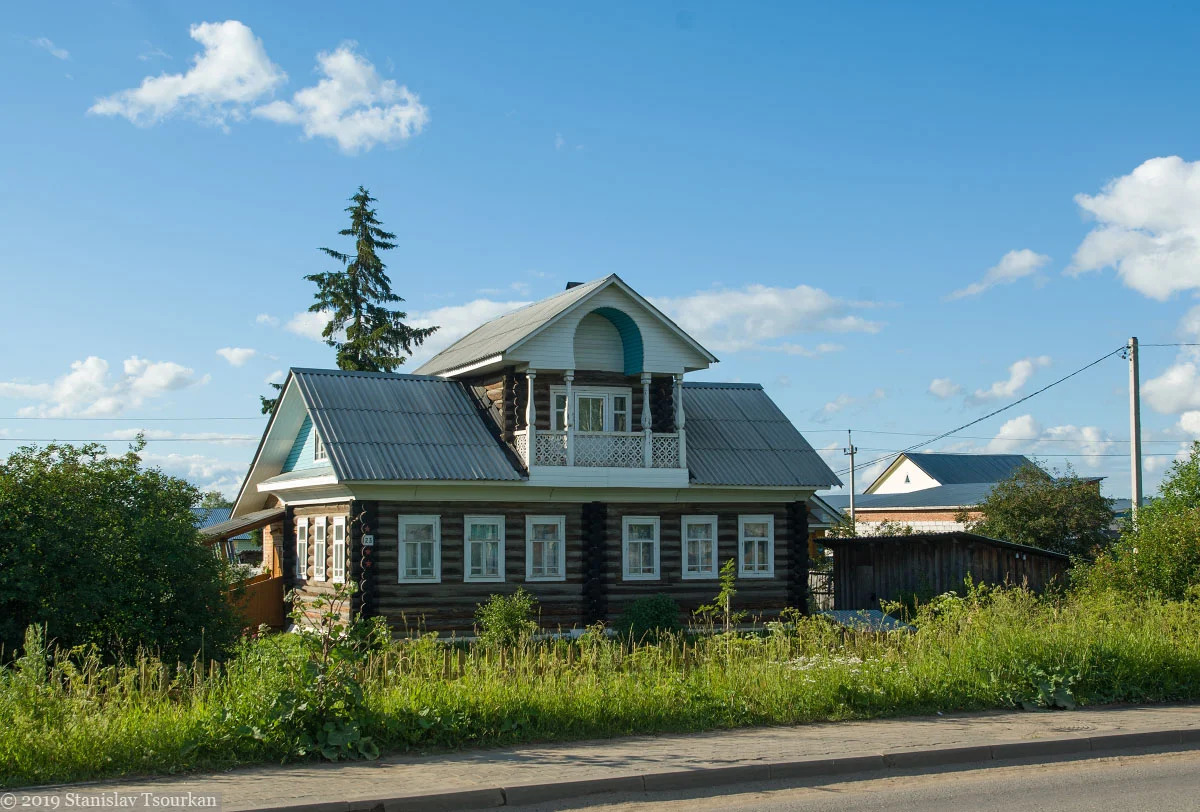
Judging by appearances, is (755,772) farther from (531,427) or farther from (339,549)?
(339,549)

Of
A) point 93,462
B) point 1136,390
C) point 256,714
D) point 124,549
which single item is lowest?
point 256,714

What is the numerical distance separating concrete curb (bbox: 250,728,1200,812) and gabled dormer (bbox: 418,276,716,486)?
14.7m

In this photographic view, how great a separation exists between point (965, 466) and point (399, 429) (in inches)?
2104

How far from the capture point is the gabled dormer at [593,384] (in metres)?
25.0

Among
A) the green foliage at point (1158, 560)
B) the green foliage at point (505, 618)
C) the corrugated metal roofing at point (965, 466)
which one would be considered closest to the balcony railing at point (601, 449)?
the green foliage at point (505, 618)

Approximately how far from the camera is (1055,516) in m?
34.3

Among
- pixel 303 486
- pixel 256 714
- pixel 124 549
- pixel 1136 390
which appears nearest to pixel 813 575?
pixel 1136 390

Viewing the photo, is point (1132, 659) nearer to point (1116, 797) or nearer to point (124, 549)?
point (1116, 797)

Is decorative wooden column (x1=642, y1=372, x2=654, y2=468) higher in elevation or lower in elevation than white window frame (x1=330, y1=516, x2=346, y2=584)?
higher

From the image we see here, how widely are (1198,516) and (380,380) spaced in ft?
56.3

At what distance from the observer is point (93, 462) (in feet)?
49.3

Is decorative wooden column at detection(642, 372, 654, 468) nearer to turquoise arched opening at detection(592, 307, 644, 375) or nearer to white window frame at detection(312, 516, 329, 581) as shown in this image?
turquoise arched opening at detection(592, 307, 644, 375)

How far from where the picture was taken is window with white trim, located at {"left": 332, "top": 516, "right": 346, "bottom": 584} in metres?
24.3

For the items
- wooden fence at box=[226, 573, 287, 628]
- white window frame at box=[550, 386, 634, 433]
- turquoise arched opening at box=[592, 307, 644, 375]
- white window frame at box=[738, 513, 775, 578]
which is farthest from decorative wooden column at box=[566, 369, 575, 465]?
wooden fence at box=[226, 573, 287, 628]
